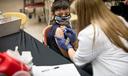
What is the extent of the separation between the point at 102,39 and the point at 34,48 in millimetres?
666

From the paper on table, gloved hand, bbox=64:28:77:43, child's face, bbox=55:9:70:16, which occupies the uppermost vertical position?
child's face, bbox=55:9:70:16

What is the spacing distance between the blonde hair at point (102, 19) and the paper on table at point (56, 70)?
1.04 ft

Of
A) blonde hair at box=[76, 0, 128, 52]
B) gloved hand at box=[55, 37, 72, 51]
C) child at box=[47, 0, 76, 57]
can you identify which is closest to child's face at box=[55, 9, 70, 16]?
child at box=[47, 0, 76, 57]

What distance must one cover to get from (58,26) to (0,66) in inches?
40.7

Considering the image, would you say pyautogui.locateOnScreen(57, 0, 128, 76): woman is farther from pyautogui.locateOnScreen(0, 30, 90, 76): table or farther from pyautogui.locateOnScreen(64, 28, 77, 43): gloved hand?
pyautogui.locateOnScreen(64, 28, 77, 43): gloved hand

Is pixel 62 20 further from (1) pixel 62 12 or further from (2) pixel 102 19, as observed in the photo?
(2) pixel 102 19

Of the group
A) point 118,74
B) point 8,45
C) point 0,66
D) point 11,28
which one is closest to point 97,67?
point 118,74

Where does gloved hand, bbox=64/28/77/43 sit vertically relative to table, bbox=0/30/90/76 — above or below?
above

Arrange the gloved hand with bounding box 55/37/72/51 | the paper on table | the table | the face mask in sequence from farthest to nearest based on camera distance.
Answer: the face mask, the gloved hand with bounding box 55/37/72/51, the table, the paper on table

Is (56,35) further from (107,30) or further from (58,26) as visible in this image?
(107,30)

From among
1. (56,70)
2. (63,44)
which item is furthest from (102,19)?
(63,44)

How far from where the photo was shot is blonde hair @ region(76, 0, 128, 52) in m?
1.35

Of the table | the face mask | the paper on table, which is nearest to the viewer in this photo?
the paper on table

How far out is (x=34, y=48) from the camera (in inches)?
69.4
